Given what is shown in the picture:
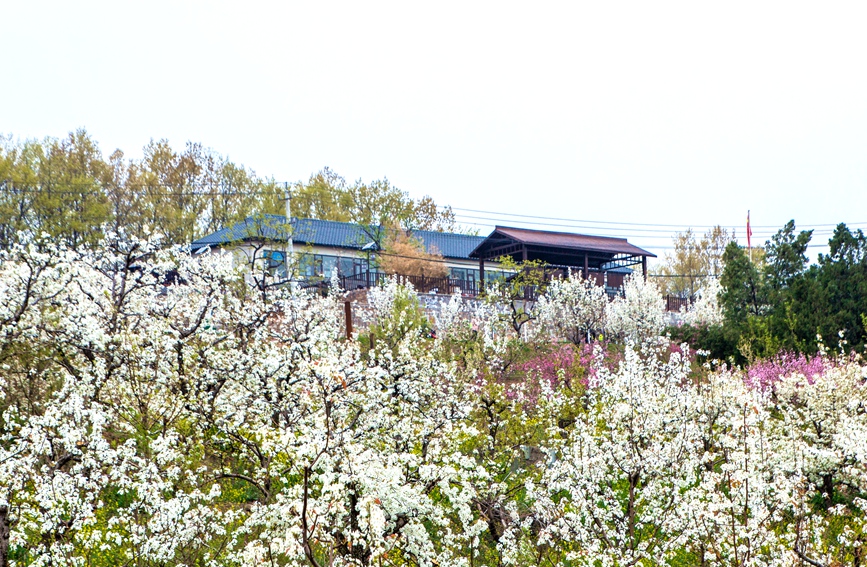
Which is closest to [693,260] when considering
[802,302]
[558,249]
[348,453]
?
[558,249]

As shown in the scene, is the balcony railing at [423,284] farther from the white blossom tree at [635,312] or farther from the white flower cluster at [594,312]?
the white blossom tree at [635,312]

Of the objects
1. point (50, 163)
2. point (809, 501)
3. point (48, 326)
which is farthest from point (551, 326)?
point (50, 163)

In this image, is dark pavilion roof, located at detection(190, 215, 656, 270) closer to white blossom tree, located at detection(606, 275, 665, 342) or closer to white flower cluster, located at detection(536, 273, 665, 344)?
white blossom tree, located at detection(606, 275, 665, 342)

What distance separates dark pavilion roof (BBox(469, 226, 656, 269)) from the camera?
4094cm

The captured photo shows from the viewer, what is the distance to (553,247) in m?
41.6

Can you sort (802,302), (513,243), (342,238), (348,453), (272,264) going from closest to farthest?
(348,453)
(802,302)
(272,264)
(513,243)
(342,238)

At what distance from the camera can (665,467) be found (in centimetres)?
912

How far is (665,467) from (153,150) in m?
47.4

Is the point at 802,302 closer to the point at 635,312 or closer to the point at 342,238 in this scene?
the point at 635,312

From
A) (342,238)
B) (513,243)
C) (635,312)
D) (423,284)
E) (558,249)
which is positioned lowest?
(635,312)

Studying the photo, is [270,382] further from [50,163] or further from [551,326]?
[50,163]

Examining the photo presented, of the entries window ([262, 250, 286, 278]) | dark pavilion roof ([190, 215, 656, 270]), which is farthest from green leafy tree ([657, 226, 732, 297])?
window ([262, 250, 286, 278])

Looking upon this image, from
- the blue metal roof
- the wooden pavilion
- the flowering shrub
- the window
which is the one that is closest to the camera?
the flowering shrub

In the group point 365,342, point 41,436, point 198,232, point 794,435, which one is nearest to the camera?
point 41,436
